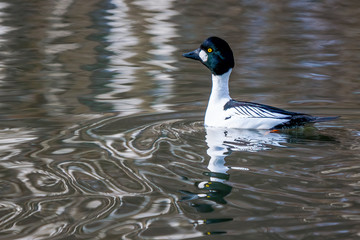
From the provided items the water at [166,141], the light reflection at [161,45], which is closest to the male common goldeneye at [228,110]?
the water at [166,141]

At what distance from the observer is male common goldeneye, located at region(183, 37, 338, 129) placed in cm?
728

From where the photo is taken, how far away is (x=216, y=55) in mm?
7672

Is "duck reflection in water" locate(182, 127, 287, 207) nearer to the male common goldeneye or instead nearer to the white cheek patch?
the male common goldeneye

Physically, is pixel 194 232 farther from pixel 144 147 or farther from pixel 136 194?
pixel 144 147

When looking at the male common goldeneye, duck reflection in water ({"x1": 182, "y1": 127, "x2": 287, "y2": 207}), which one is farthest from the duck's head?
duck reflection in water ({"x1": 182, "y1": 127, "x2": 287, "y2": 207})

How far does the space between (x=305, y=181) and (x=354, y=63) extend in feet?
22.2

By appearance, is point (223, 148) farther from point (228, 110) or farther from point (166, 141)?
point (228, 110)

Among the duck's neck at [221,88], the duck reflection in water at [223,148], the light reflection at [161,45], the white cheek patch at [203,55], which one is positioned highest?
the white cheek patch at [203,55]

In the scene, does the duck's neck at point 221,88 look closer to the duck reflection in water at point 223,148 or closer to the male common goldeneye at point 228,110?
the male common goldeneye at point 228,110

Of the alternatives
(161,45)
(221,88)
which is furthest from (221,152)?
(161,45)

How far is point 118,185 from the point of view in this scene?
18.5 feet

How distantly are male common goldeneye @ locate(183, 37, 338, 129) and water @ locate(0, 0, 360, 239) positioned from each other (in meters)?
0.14

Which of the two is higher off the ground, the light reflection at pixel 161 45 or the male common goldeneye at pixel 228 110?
the male common goldeneye at pixel 228 110

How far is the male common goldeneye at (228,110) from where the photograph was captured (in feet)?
23.9
